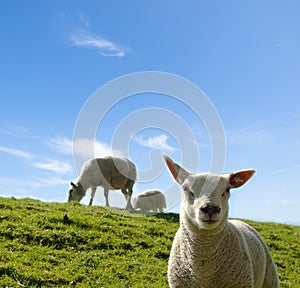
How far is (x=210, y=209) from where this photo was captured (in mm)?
5168

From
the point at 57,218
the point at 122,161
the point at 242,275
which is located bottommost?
the point at 242,275

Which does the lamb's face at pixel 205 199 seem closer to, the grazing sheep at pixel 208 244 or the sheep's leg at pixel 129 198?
the grazing sheep at pixel 208 244

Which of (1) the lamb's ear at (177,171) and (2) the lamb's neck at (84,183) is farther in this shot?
(2) the lamb's neck at (84,183)

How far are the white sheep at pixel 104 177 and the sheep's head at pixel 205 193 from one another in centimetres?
1455

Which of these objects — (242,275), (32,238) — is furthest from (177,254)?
(32,238)

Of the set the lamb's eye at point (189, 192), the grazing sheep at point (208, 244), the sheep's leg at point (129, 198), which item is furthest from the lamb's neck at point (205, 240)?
the sheep's leg at point (129, 198)

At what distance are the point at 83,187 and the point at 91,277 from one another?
40.4ft

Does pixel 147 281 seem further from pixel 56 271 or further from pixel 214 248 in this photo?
pixel 214 248

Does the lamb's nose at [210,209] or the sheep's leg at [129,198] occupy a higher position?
the sheep's leg at [129,198]

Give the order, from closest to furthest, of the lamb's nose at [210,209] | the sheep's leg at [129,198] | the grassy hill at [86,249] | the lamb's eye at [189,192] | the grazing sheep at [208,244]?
the lamb's nose at [210,209], the grazing sheep at [208,244], the lamb's eye at [189,192], the grassy hill at [86,249], the sheep's leg at [129,198]

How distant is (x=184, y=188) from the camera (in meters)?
5.84

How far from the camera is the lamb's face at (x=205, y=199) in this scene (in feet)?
17.0

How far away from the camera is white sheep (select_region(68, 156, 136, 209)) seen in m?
20.4

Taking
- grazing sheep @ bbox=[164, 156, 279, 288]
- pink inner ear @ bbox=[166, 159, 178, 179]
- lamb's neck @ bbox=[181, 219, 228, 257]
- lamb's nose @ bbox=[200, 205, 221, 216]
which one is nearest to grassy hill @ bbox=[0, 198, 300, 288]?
grazing sheep @ bbox=[164, 156, 279, 288]
